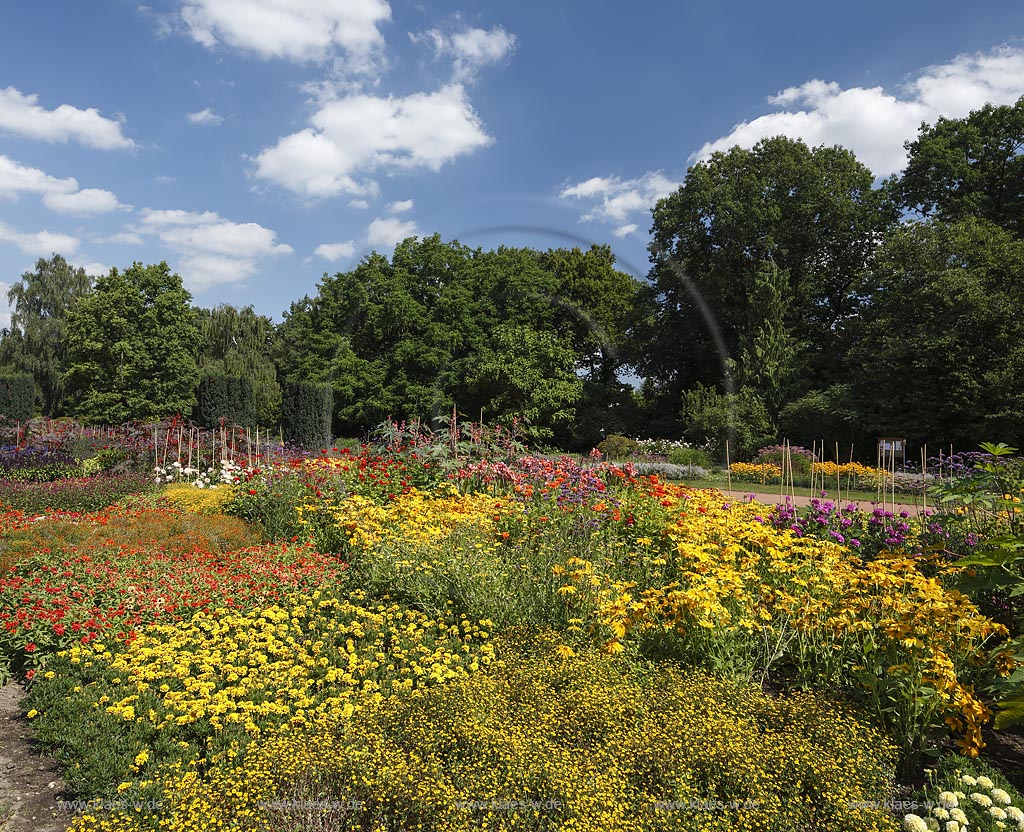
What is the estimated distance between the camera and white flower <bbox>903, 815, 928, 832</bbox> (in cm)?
241

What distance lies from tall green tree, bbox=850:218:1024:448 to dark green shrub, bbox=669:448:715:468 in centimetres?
582

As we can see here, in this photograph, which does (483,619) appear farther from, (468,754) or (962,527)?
(962,527)

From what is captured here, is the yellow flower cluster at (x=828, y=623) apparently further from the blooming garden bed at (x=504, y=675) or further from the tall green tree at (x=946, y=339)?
the tall green tree at (x=946, y=339)

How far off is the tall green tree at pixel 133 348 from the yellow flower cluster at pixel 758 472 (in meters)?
24.4

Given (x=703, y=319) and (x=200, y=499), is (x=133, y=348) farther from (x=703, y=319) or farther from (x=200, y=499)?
(x=703, y=319)

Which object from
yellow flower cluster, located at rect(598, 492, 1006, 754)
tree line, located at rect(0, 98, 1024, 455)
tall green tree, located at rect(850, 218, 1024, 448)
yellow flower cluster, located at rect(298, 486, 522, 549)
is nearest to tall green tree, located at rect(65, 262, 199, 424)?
tree line, located at rect(0, 98, 1024, 455)

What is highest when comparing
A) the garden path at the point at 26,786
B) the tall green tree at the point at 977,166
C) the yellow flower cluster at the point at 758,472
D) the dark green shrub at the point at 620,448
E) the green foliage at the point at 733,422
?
the tall green tree at the point at 977,166

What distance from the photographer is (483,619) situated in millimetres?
4555

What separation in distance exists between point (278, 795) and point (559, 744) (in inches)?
50.8

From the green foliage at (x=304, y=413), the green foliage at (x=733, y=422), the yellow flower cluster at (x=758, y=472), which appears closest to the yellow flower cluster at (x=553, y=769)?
the yellow flower cluster at (x=758, y=472)

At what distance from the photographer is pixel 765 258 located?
28.4 meters

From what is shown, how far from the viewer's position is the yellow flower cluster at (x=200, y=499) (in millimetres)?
8766

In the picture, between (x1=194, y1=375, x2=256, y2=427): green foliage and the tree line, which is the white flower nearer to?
the tree line

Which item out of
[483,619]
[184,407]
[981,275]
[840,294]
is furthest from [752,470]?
[184,407]
